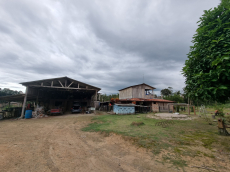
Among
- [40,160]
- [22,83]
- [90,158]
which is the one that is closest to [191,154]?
[90,158]

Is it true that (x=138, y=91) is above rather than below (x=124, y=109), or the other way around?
above

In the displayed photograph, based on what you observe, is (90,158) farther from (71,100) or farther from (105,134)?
(71,100)

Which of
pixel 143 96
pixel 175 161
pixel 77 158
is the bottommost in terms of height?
pixel 77 158

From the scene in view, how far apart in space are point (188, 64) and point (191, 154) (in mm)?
3943

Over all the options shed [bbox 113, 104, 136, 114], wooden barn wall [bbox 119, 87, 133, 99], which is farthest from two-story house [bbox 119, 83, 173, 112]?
shed [bbox 113, 104, 136, 114]

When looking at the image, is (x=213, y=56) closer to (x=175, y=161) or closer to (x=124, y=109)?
(x=175, y=161)

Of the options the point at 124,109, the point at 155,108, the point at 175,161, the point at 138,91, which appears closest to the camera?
the point at 175,161

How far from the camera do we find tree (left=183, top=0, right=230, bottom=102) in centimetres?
362

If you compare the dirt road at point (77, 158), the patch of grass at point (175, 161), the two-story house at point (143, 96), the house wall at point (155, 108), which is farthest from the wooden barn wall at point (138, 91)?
the patch of grass at point (175, 161)

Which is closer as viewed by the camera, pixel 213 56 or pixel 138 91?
pixel 213 56

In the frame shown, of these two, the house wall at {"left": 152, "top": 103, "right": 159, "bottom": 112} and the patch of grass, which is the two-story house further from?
the patch of grass

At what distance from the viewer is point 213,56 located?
3.92 m

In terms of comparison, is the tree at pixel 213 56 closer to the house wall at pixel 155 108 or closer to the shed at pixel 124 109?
the shed at pixel 124 109

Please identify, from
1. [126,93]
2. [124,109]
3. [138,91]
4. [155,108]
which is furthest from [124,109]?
[126,93]
